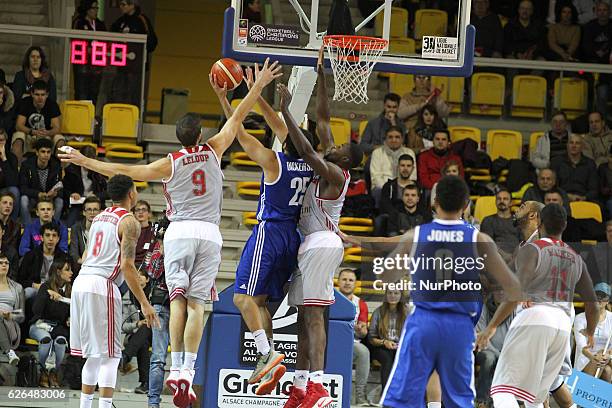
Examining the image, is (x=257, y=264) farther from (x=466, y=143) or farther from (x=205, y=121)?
(x=205, y=121)

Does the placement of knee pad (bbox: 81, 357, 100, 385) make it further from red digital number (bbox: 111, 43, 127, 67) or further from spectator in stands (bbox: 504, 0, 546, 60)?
spectator in stands (bbox: 504, 0, 546, 60)

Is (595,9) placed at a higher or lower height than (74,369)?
higher

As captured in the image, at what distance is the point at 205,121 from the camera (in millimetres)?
21953

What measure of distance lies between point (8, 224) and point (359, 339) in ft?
13.7

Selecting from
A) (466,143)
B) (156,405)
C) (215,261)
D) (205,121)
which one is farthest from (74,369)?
(205,121)

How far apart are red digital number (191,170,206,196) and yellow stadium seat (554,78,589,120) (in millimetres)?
8954

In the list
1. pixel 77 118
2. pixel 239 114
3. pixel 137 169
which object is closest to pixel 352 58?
pixel 239 114

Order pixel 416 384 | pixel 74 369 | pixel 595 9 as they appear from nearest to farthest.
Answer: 1. pixel 416 384
2. pixel 74 369
3. pixel 595 9

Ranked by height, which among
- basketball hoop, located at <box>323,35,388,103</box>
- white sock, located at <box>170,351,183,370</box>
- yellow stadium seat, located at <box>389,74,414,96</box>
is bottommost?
white sock, located at <box>170,351,183,370</box>

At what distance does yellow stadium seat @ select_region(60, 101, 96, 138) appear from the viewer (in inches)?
635

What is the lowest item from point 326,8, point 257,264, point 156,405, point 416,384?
point 156,405

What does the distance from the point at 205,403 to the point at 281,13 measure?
6112 mm

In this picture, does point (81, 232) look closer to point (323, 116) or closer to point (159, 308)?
point (159, 308)

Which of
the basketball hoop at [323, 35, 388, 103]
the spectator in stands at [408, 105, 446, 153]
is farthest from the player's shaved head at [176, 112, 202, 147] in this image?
the spectator in stands at [408, 105, 446, 153]
